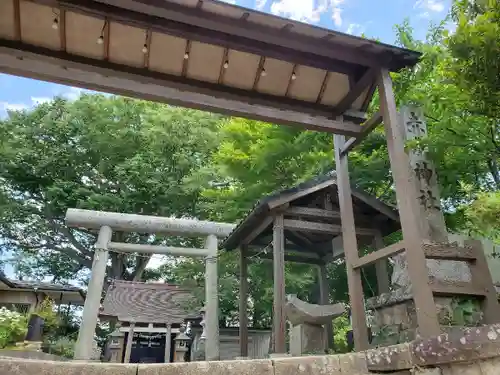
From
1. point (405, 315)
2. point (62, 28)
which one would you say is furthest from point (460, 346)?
point (62, 28)

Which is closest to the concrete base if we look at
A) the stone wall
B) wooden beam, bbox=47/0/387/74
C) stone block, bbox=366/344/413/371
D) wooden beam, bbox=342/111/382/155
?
wooden beam, bbox=342/111/382/155

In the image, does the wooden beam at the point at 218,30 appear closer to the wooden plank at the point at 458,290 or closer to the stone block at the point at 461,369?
the wooden plank at the point at 458,290

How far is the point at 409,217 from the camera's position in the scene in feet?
12.5

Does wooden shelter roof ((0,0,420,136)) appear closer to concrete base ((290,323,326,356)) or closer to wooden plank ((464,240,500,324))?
wooden plank ((464,240,500,324))

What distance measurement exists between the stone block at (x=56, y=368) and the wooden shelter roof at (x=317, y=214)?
516 cm

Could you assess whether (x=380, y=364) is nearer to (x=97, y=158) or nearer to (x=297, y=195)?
(x=297, y=195)

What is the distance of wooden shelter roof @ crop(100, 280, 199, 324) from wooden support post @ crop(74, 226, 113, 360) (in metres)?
4.39

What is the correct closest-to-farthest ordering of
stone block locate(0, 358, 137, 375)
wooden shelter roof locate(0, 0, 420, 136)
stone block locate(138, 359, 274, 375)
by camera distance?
stone block locate(0, 358, 137, 375) < stone block locate(138, 359, 274, 375) < wooden shelter roof locate(0, 0, 420, 136)

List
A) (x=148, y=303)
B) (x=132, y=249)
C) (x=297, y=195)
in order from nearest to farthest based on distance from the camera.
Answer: (x=297, y=195), (x=132, y=249), (x=148, y=303)

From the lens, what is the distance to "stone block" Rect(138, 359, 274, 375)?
7.32ft

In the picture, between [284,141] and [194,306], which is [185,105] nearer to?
[284,141]

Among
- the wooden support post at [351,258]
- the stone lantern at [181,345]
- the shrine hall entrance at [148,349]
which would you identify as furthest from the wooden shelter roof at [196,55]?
the shrine hall entrance at [148,349]

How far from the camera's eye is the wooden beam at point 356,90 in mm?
4691

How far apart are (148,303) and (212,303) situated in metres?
5.01
